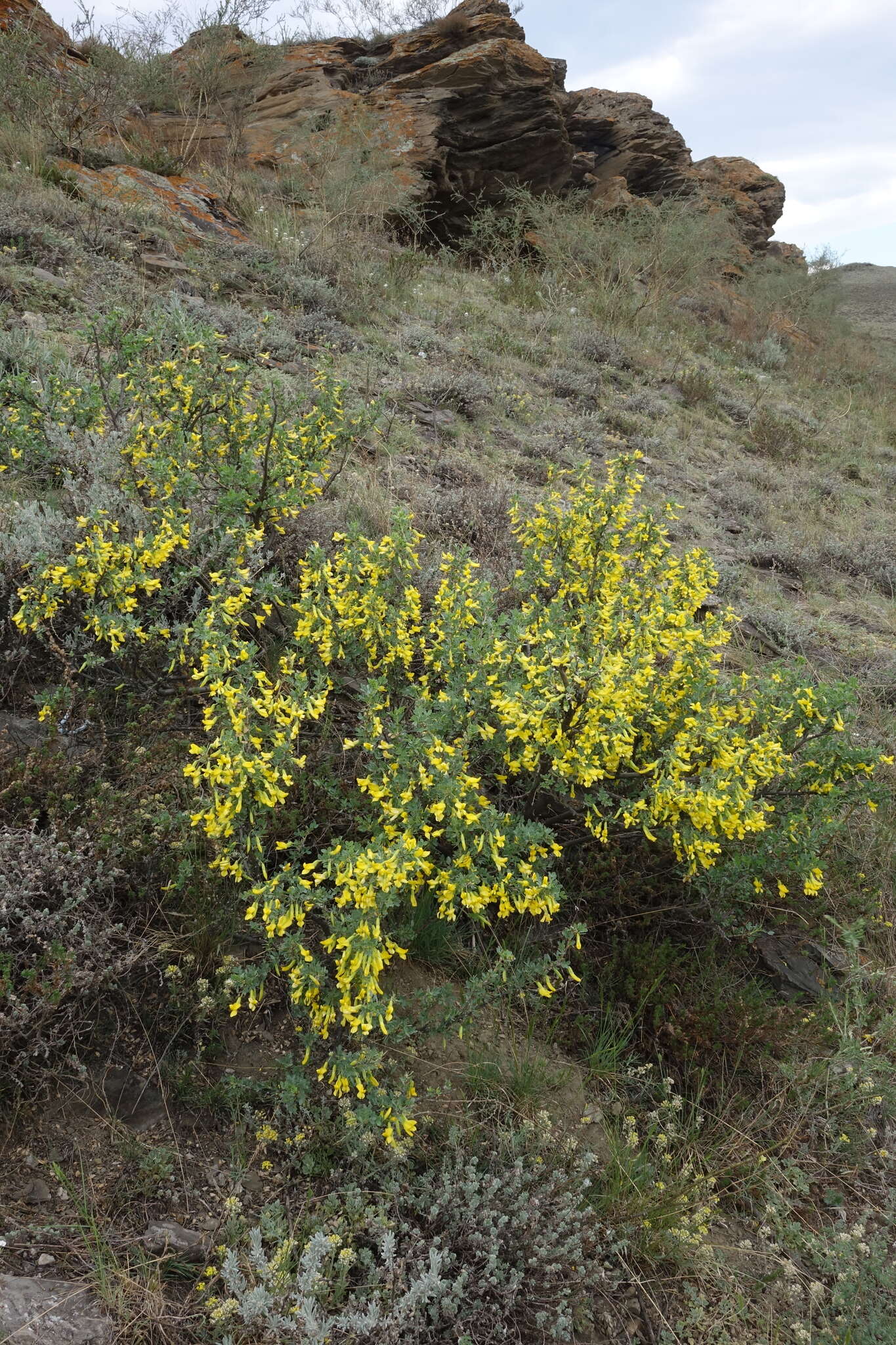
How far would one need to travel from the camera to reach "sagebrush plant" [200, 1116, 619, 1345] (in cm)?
146

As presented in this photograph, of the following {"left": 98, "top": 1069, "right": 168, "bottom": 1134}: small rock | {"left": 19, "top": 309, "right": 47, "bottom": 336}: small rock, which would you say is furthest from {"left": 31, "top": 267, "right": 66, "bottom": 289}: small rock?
{"left": 98, "top": 1069, "right": 168, "bottom": 1134}: small rock

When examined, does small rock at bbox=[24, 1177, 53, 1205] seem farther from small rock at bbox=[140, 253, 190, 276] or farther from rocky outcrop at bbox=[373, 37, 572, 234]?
rocky outcrop at bbox=[373, 37, 572, 234]

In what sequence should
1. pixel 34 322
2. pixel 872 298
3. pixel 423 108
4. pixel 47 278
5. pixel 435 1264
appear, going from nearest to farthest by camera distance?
pixel 435 1264 < pixel 34 322 < pixel 47 278 < pixel 423 108 < pixel 872 298

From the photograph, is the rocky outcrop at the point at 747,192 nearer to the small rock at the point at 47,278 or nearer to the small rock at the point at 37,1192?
the small rock at the point at 47,278

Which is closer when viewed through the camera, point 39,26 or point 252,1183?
point 252,1183

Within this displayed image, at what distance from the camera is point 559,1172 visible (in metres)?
1.79

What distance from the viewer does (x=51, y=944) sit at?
5.99 ft

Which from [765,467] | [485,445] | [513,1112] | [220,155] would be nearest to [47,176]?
[220,155]

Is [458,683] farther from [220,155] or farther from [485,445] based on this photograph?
[220,155]

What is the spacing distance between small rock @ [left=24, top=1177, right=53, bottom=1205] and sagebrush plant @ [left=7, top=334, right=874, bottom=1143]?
23.0 inches

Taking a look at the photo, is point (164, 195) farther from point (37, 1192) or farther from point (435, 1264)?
point (435, 1264)

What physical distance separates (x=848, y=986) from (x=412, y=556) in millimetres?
2336

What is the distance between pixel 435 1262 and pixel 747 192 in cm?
2750

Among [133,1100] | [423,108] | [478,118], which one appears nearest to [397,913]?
[133,1100]
